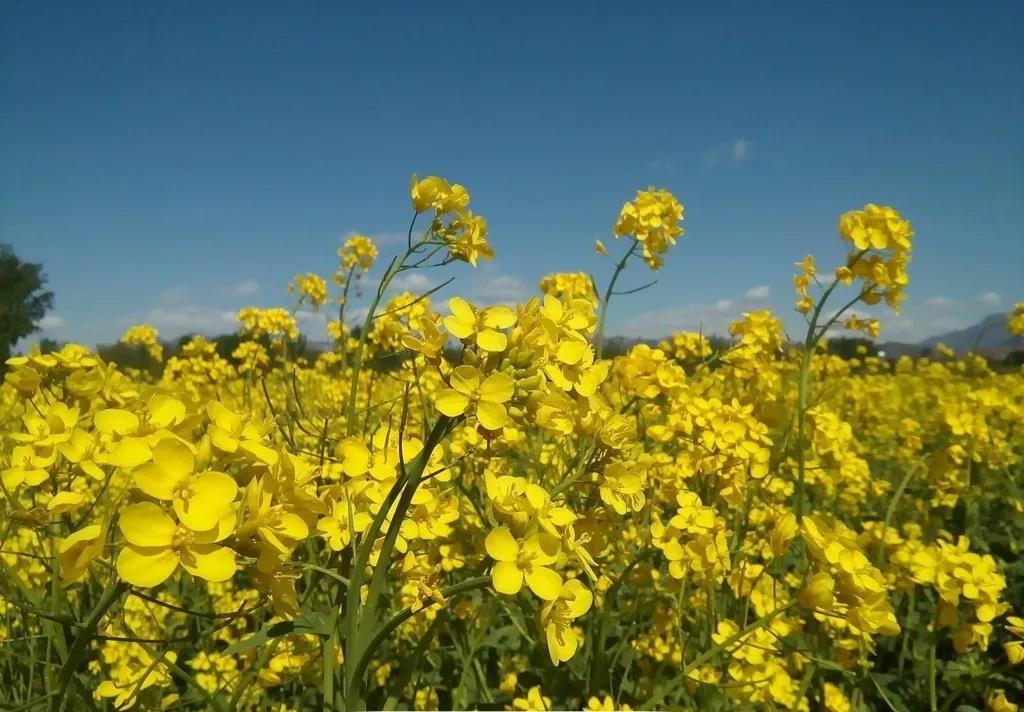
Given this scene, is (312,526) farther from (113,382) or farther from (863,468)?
(863,468)

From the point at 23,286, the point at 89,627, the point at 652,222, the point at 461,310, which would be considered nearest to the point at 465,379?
the point at 461,310

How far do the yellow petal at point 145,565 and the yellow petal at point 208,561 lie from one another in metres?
0.02

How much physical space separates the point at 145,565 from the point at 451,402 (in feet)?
1.41

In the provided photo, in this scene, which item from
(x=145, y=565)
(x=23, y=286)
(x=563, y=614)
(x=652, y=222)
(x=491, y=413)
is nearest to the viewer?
(x=145, y=565)

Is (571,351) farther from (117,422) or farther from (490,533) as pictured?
(117,422)

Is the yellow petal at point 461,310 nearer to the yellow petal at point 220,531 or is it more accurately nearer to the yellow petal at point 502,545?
the yellow petal at point 502,545

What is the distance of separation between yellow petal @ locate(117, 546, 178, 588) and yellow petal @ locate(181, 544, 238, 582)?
2 cm

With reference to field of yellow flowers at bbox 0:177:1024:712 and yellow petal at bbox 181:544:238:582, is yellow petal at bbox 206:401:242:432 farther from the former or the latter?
yellow petal at bbox 181:544:238:582

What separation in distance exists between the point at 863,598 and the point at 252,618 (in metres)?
2.76

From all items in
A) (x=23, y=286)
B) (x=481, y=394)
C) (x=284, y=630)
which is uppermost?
(x=23, y=286)

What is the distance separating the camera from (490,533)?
99 centimetres

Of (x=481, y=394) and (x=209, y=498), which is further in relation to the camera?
(x=481, y=394)

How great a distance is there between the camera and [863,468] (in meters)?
3.79

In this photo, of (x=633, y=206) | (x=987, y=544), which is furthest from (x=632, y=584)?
(x=987, y=544)
